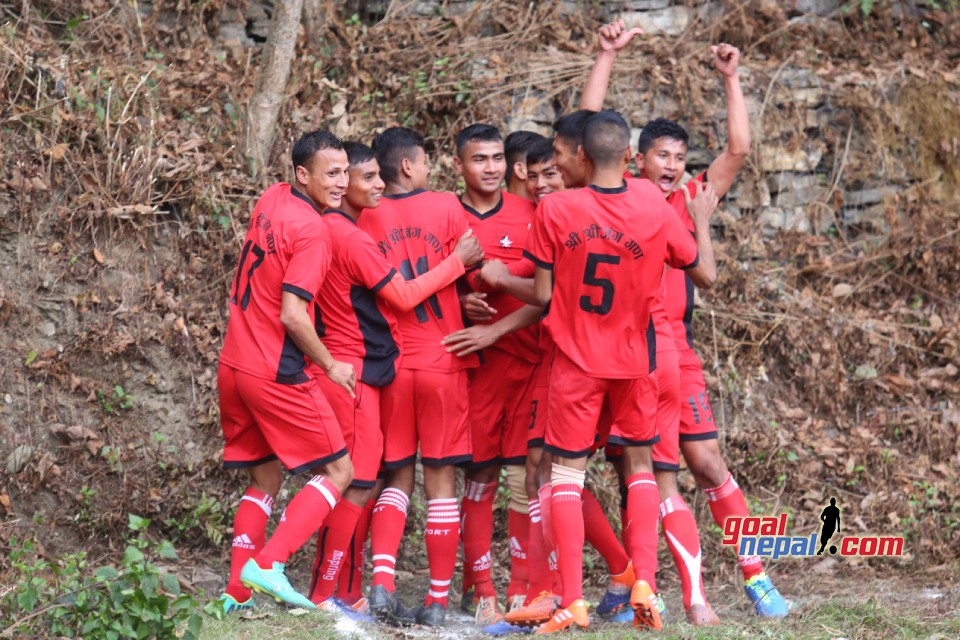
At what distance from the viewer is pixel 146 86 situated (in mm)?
8695

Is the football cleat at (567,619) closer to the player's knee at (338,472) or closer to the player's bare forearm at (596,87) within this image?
the player's knee at (338,472)

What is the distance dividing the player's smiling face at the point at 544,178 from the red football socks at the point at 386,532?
187cm

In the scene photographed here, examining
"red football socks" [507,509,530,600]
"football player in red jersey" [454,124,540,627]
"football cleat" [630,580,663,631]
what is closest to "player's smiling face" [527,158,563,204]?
"football player in red jersey" [454,124,540,627]

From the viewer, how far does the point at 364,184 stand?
237 inches

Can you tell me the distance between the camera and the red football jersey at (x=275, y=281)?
18.3ft

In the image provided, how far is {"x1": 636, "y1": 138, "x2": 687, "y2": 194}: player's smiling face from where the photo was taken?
20.6ft

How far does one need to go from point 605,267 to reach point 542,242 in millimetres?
348

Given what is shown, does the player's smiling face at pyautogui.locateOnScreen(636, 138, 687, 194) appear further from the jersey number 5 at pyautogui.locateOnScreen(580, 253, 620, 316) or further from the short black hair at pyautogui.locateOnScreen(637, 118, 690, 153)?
the jersey number 5 at pyautogui.locateOnScreen(580, 253, 620, 316)

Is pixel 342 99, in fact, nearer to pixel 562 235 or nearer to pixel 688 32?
pixel 688 32

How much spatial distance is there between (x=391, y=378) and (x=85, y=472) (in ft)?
8.35

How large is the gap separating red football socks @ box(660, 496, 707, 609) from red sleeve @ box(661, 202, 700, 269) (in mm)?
1246

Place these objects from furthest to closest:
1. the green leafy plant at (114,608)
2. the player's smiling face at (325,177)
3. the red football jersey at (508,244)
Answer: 1. the red football jersey at (508,244)
2. the player's smiling face at (325,177)
3. the green leafy plant at (114,608)

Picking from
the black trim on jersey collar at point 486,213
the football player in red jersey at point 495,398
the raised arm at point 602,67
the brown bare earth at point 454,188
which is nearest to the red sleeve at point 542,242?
the football player in red jersey at point 495,398

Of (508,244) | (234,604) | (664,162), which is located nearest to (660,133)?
(664,162)
